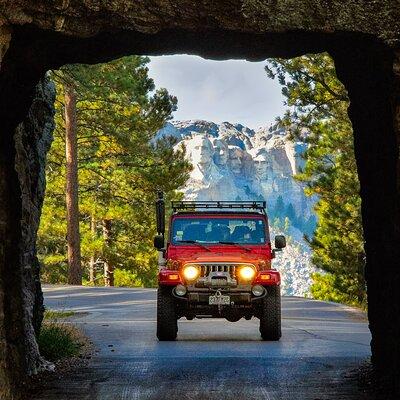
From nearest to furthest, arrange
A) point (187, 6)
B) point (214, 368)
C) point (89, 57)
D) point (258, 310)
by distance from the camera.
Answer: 1. point (187, 6)
2. point (89, 57)
3. point (214, 368)
4. point (258, 310)

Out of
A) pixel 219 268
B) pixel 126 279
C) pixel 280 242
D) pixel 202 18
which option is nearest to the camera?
pixel 202 18

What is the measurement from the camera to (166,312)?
14172 mm

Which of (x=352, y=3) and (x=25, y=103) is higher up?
(x=352, y=3)

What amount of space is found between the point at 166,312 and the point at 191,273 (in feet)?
2.48

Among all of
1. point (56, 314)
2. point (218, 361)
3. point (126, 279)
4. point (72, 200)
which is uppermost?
point (72, 200)

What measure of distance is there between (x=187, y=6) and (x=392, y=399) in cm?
410

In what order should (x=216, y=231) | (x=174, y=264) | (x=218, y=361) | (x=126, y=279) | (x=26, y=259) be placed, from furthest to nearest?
(x=126, y=279), (x=216, y=231), (x=174, y=264), (x=218, y=361), (x=26, y=259)

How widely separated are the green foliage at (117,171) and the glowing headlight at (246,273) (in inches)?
857

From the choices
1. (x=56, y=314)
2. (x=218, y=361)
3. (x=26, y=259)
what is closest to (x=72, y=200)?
(x=56, y=314)

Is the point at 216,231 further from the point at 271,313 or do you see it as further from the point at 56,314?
the point at 56,314

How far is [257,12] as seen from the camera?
7484 mm

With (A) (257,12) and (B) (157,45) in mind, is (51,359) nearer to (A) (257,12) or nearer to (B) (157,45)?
(B) (157,45)

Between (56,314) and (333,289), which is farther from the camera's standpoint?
(333,289)

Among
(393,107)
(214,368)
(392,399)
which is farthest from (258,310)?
(393,107)
